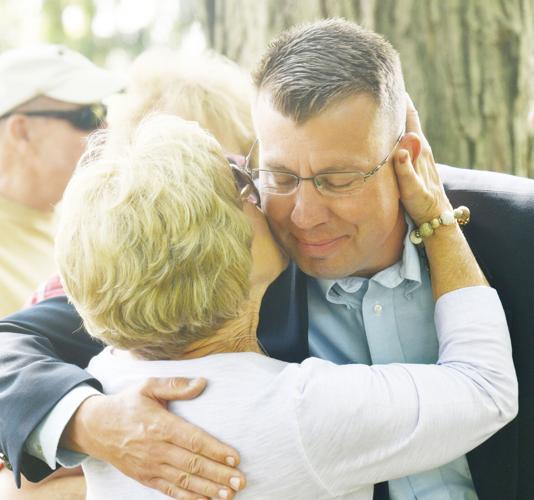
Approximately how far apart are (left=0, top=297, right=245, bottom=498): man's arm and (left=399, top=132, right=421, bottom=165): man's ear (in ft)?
2.67

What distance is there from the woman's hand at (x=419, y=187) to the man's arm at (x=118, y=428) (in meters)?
0.72

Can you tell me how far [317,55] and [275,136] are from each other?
216 millimetres

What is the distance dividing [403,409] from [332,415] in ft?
0.53

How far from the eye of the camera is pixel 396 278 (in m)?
2.21

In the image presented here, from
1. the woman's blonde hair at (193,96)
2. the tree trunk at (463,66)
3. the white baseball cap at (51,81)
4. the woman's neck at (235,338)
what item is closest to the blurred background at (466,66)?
the tree trunk at (463,66)

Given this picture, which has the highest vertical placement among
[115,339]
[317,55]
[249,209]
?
[317,55]

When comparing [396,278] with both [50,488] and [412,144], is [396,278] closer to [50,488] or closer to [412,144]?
[412,144]

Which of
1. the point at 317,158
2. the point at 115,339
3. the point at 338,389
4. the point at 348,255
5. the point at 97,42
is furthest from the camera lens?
the point at 97,42

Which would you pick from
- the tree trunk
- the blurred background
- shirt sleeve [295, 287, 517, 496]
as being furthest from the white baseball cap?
shirt sleeve [295, 287, 517, 496]

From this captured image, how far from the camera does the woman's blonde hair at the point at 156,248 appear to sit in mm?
1752

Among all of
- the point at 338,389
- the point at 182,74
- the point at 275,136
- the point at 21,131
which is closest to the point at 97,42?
the point at 21,131

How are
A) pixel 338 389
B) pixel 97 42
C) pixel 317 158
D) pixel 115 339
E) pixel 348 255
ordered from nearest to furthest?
pixel 338 389, pixel 115 339, pixel 317 158, pixel 348 255, pixel 97 42

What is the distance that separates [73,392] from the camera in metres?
1.91

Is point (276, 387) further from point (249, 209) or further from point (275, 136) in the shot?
point (275, 136)
